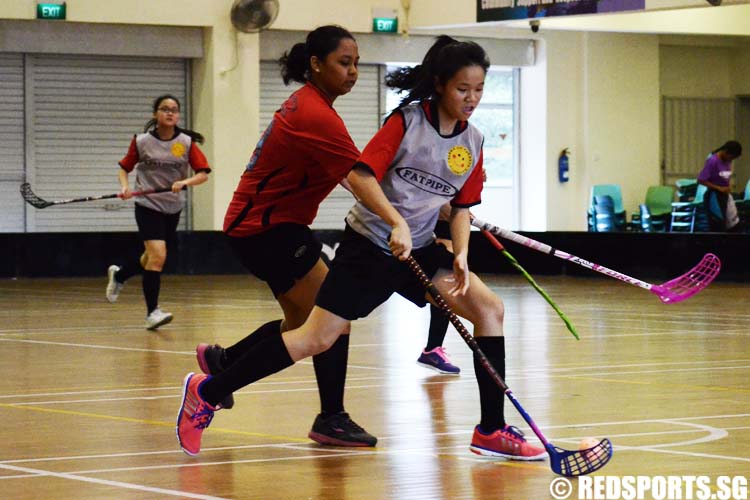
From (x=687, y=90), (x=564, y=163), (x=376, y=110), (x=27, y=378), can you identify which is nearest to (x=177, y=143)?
(x=27, y=378)

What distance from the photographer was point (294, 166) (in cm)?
551

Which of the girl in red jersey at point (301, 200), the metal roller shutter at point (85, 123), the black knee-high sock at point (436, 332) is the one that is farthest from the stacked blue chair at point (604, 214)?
the girl in red jersey at point (301, 200)

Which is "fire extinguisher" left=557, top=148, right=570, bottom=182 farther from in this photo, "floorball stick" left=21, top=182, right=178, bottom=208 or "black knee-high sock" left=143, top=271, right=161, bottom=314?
"black knee-high sock" left=143, top=271, right=161, bottom=314

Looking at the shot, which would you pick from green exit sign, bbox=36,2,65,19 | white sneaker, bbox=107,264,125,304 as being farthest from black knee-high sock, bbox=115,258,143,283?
green exit sign, bbox=36,2,65,19

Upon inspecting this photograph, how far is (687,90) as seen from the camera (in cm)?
2539

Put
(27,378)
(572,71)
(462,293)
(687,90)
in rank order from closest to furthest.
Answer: (462,293)
(27,378)
(572,71)
(687,90)

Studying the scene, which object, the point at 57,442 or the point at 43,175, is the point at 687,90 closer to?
the point at 43,175

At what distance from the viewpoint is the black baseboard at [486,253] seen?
1773cm

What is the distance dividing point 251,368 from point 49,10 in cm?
1411

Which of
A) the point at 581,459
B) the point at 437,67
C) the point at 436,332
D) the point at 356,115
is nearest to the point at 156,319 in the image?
the point at 436,332

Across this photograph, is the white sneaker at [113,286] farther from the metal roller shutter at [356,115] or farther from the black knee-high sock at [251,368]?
the metal roller shutter at [356,115]

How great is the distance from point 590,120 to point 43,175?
824 centimetres

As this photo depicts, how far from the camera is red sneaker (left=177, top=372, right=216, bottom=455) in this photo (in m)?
5.17

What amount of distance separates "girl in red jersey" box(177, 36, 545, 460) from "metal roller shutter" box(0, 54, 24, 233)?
14815 mm
